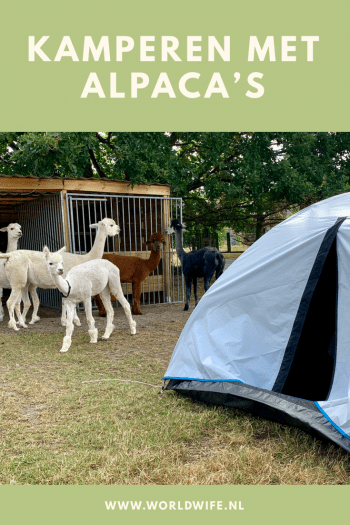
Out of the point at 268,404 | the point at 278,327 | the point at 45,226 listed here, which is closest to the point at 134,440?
the point at 268,404

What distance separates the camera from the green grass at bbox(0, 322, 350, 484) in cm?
298

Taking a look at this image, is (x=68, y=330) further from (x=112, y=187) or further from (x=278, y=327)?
(x=112, y=187)

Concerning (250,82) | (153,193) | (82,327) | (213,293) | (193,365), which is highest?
(250,82)

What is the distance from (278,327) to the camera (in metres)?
4.01

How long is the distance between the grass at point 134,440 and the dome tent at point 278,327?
24 cm

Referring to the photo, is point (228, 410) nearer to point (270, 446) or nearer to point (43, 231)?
point (270, 446)

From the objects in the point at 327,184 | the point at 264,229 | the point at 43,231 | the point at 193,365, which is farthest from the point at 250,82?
the point at 264,229

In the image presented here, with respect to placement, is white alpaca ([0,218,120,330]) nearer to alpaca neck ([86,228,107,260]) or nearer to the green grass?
alpaca neck ([86,228,107,260])

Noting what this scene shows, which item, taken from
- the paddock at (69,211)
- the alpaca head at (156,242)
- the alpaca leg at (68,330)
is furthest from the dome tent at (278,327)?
the paddock at (69,211)

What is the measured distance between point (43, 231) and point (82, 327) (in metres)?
3.80

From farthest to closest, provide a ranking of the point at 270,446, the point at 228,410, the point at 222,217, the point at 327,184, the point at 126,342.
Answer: the point at 222,217 → the point at 327,184 → the point at 126,342 → the point at 228,410 → the point at 270,446

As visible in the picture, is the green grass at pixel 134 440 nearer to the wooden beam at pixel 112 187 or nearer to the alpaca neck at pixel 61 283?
the alpaca neck at pixel 61 283

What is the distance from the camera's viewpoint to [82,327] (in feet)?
26.9

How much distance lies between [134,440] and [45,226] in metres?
8.27
